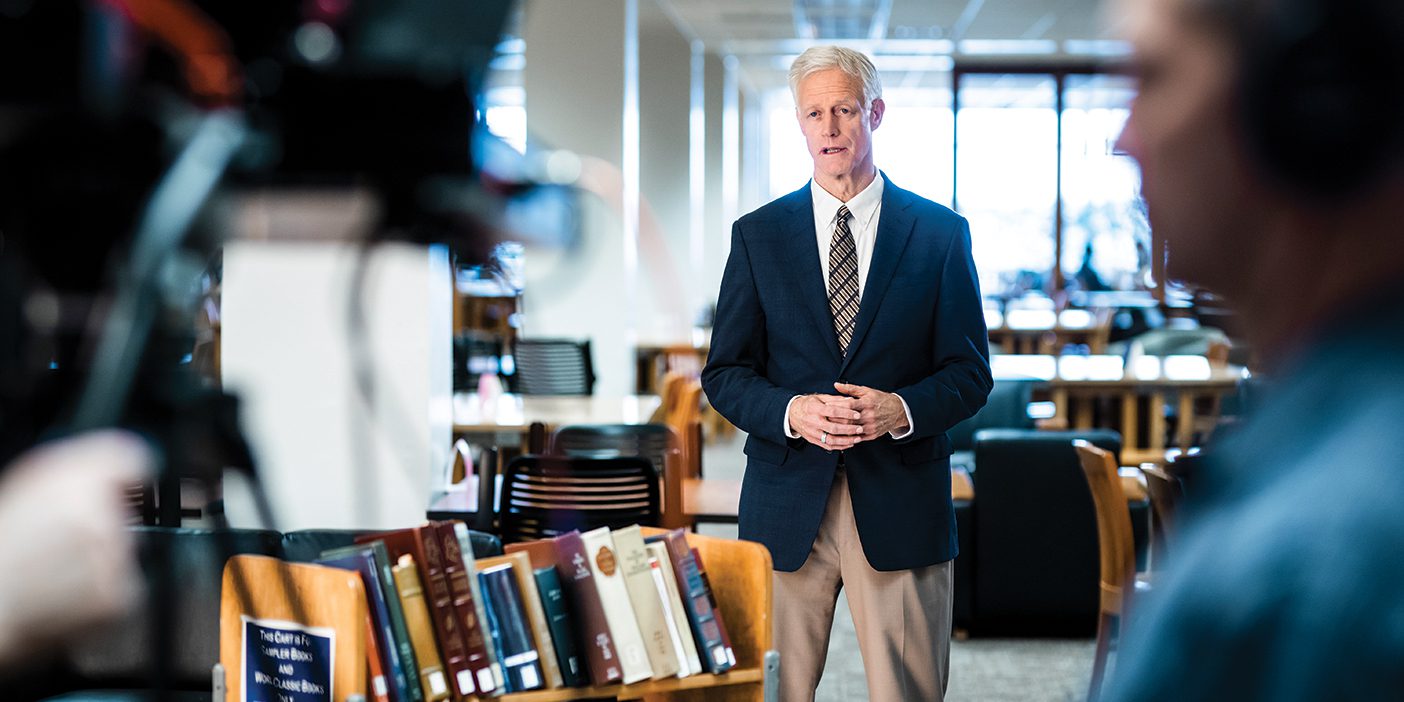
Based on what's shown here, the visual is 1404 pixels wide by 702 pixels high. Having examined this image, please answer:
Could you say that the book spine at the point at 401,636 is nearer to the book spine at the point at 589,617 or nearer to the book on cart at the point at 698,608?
the book spine at the point at 589,617

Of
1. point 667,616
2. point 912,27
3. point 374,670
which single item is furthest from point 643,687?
point 912,27

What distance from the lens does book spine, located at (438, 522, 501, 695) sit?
1881 millimetres

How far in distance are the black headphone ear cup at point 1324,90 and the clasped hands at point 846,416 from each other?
5.37 ft

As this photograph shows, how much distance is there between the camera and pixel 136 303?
0.34 m

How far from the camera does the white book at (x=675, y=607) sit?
2.06 meters

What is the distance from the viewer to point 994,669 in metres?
4.54

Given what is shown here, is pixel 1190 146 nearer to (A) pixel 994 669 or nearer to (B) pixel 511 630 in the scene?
(B) pixel 511 630

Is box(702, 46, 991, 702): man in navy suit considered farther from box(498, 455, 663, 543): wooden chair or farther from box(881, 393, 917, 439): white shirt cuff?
box(498, 455, 663, 543): wooden chair

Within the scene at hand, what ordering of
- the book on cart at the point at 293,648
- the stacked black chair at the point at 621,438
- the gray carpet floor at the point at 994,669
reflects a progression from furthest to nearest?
the stacked black chair at the point at 621,438 < the gray carpet floor at the point at 994,669 < the book on cart at the point at 293,648

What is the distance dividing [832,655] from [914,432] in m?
2.82

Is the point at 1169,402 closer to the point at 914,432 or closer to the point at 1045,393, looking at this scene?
the point at 1045,393

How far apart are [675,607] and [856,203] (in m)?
0.74

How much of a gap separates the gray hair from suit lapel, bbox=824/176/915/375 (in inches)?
7.4

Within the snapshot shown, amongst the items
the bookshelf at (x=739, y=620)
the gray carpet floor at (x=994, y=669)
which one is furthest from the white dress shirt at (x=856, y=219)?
the gray carpet floor at (x=994, y=669)
